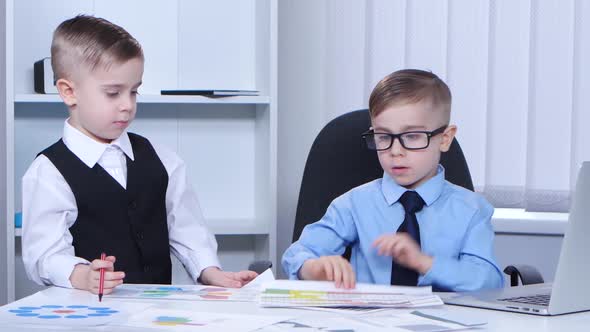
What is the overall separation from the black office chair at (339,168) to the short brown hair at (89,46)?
19.3 inches

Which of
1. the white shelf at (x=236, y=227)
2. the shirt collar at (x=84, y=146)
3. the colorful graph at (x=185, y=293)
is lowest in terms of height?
the white shelf at (x=236, y=227)

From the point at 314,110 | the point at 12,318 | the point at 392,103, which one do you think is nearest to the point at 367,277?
the point at 392,103

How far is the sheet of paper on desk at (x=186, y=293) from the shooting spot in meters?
1.48

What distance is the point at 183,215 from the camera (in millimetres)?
2086

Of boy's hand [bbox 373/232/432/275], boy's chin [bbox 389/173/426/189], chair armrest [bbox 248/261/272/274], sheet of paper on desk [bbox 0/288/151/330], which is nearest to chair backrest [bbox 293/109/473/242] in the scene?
chair armrest [bbox 248/261/272/274]

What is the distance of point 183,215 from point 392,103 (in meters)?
0.59

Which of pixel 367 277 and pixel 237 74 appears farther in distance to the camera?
pixel 237 74

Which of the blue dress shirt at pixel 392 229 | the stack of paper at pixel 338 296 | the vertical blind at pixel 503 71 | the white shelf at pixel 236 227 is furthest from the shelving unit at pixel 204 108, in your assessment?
the stack of paper at pixel 338 296

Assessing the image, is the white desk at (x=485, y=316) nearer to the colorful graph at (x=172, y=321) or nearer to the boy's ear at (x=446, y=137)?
the colorful graph at (x=172, y=321)

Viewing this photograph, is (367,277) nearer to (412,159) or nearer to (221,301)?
(412,159)

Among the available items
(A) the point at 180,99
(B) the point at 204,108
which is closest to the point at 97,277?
(A) the point at 180,99

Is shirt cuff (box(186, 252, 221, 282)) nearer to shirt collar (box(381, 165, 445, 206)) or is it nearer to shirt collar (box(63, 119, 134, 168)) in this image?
shirt collar (box(63, 119, 134, 168))

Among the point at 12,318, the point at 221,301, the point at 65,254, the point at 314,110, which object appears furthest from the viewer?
the point at 314,110

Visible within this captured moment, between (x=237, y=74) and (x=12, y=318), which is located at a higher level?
(x=237, y=74)
